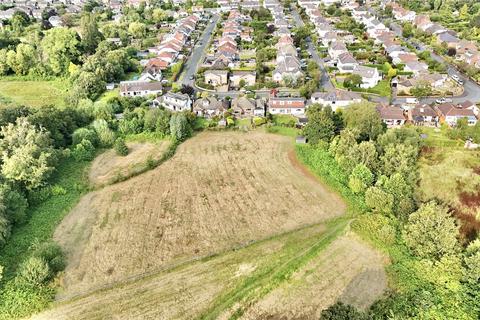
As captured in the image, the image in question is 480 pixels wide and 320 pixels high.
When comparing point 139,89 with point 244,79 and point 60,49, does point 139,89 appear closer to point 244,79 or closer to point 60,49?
point 244,79

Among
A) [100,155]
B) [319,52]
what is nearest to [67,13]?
[319,52]

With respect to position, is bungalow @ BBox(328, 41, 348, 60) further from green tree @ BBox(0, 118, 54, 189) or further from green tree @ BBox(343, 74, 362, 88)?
green tree @ BBox(0, 118, 54, 189)

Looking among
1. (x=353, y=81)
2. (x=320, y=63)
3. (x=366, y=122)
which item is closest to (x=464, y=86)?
(x=353, y=81)

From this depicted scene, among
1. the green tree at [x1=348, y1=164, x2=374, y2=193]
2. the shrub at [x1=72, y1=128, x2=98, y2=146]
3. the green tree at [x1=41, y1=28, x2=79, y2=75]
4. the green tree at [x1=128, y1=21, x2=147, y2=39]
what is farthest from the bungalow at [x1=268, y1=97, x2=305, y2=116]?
the green tree at [x1=128, y1=21, x2=147, y2=39]

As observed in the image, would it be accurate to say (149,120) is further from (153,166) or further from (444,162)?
(444,162)

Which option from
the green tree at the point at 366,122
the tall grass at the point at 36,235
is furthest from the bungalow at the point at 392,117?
the tall grass at the point at 36,235
